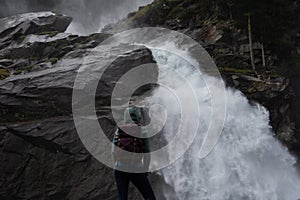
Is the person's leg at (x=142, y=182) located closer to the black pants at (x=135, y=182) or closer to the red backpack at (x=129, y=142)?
the black pants at (x=135, y=182)

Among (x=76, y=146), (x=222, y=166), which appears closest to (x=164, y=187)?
(x=222, y=166)

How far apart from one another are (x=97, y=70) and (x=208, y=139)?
14.6 ft

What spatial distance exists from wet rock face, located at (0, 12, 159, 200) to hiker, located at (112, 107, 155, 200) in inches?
207

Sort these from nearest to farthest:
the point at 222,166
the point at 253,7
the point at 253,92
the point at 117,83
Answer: the point at 222,166
the point at 117,83
the point at 253,92
the point at 253,7

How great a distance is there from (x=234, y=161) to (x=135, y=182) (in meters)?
7.44

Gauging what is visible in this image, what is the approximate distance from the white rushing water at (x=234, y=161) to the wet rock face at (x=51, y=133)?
1680 millimetres

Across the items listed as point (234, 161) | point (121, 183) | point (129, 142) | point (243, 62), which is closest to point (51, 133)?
point (234, 161)

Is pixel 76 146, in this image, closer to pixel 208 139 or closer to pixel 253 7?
pixel 208 139

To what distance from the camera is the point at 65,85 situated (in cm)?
1256

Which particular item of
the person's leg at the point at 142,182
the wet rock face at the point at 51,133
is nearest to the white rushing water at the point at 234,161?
the wet rock face at the point at 51,133

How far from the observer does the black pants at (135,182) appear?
214 inches

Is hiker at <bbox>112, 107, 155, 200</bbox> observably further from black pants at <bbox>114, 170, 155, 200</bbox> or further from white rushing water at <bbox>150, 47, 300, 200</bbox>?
white rushing water at <bbox>150, 47, 300, 200</bbox>

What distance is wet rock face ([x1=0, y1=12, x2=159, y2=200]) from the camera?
10852mm

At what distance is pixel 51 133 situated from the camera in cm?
1130
